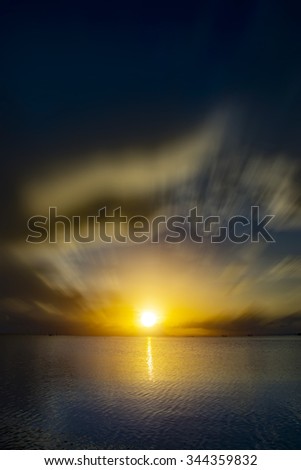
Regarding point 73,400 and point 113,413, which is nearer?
point 113,413

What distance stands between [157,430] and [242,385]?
1847 inches

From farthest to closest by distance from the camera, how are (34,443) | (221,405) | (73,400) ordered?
(73,400) < (221,405) < (34,443)

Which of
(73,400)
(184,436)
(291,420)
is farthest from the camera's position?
(73,400)

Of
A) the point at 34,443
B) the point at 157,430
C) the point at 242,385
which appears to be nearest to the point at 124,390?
the point at 242,385

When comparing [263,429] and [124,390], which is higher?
[124,390]
